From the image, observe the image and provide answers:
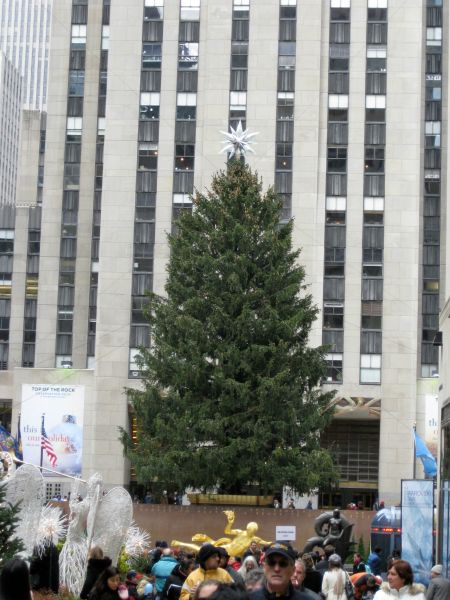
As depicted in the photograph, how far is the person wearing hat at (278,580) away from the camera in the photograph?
30.8ft

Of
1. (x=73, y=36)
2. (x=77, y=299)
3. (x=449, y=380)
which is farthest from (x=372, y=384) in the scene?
(x=449, y=380)

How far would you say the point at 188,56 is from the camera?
77.1 metres

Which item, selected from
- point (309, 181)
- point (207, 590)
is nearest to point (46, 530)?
point (207, 590)

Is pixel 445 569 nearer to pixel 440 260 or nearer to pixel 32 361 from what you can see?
pixel 440 260

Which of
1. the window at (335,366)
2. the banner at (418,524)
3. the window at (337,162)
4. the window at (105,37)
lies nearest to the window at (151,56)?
the window at (105,37)

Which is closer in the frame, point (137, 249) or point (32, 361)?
point (137, 249)

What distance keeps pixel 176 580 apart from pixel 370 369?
178ft

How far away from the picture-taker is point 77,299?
79688mm

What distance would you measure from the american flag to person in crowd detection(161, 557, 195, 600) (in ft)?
162

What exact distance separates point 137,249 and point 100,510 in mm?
53119

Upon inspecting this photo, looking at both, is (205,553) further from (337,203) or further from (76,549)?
(337,203)

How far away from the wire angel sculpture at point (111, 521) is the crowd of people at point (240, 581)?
0.69 metres

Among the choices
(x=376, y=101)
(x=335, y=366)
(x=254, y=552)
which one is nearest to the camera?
(x=254, y=552)

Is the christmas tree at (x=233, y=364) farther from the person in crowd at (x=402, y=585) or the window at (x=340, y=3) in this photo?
the person in crowd at (x=402, y=585)
